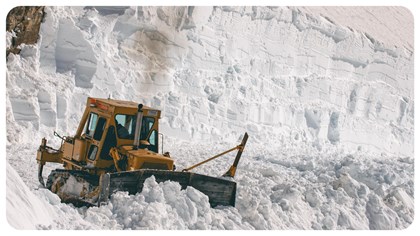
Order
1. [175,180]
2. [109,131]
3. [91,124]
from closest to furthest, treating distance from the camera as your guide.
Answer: [175,180]
[109,131]
[91,124]

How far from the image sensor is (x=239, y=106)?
815 inches

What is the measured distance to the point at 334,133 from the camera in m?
21.8

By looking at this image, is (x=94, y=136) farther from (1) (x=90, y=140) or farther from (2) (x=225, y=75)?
(2) (x=225, y=75)

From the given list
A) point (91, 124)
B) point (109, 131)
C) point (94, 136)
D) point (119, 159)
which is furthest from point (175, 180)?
point (91, 124)

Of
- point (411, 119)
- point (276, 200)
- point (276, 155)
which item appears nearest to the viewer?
point (276, 200)

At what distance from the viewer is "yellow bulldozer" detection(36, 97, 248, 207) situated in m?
10.9

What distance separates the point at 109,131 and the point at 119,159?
0.39 m

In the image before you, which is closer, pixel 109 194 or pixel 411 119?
pixel 109 194

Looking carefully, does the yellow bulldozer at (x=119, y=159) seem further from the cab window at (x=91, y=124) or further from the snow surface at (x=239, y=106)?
the snow surface at (x=239, y=106)

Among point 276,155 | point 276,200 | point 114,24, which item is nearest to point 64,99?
point 114,24

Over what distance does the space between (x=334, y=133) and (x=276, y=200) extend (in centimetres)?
1003

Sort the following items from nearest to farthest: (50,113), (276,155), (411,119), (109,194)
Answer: (109,194) → (50,113) → (276,155) → (411,119)

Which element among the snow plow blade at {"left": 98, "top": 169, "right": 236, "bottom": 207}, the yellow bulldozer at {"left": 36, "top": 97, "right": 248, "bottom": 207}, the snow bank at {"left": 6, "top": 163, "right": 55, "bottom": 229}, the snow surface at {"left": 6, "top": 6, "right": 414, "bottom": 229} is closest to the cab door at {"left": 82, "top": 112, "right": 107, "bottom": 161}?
the yellow bulldozer at {"left": 36, "top": 97, "right": 248, "bottom": 207}

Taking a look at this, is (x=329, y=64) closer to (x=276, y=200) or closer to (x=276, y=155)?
(x=276, y=155)
